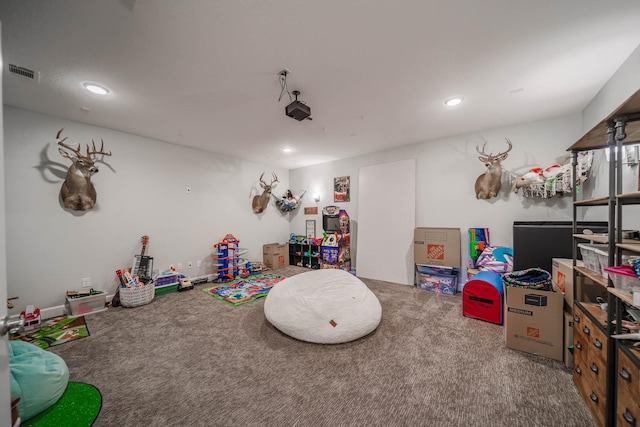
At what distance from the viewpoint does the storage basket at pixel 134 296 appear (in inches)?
134

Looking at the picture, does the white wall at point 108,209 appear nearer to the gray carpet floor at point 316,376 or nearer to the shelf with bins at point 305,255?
the gray carpet floor at point 316,376

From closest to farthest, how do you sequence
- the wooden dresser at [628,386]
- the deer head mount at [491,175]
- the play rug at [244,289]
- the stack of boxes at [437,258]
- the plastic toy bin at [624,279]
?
the wooden dresser at [628,386] → the plastic toy bin at [624,279] → the deer head mount at [491,175] → the play rug at [244,289] → the stack of boxes at [437,258]

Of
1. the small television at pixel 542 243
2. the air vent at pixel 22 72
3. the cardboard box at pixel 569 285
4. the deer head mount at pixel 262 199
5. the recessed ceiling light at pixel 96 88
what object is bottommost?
the cardboard box at pixel 569 285

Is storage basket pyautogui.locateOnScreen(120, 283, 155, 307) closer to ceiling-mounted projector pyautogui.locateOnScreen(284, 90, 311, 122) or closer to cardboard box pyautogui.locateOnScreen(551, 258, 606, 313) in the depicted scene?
ceiling-mounted projector pyautogui.locateOnScreen(284, 90, 311, 122)

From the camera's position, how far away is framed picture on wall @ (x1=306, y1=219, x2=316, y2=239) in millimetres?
6113

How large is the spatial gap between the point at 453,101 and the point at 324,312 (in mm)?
2970

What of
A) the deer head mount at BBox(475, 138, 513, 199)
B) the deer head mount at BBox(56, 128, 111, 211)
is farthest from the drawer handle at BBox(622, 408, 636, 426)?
the deer head mount at BBox(56, 128, 111, 211)

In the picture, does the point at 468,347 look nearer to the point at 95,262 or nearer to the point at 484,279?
the point at 484,279

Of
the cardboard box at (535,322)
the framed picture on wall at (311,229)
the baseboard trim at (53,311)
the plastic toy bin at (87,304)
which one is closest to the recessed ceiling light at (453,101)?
the cardboard box at (535,322)

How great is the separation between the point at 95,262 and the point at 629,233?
5.94 metres

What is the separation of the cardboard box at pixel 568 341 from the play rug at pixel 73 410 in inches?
147

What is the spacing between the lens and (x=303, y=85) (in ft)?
8.09

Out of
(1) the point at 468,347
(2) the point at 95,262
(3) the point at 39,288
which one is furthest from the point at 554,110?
(3) the point at 39,288

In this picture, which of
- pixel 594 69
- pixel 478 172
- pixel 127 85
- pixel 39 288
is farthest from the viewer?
pixel 478 172
